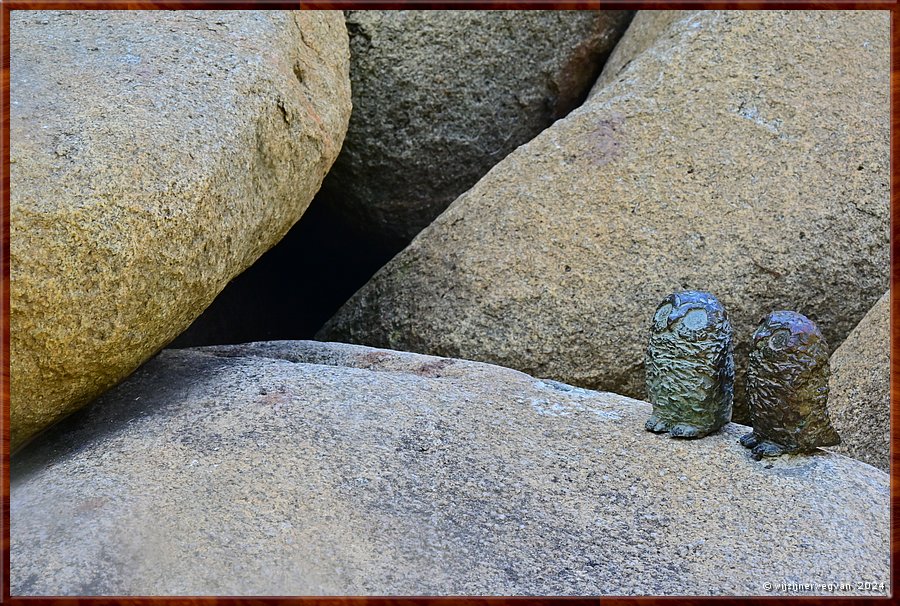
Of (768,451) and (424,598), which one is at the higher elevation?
(768,451)

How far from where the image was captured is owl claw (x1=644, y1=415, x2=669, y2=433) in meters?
2.32

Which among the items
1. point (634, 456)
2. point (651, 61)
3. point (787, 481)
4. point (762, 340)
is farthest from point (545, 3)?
point (651, 61)

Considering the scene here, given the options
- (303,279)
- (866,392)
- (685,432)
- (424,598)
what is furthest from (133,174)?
(303,279)

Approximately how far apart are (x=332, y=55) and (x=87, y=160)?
1.14 meters

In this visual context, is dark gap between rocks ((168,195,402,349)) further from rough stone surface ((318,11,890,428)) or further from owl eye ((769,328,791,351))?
owl eye ((769,328,791,351))

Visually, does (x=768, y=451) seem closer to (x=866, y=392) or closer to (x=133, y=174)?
(x=866, y=392)

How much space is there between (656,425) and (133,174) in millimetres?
1351

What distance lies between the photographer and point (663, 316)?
92.6 inches

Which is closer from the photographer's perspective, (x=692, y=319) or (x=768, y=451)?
(x=768, y=451)

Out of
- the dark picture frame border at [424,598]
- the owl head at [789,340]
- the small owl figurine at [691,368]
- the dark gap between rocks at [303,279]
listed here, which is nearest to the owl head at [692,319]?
the small owl figurine at [691,368]

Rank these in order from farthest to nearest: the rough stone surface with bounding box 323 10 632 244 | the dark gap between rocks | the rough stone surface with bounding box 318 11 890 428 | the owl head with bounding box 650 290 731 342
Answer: the dark gap between rocks → the rough stone surface with bounding box 323 10 632 244 → the rough stone surface with bounding box 318 11 890 428 → the owl head with bounding box 650 290 731 342

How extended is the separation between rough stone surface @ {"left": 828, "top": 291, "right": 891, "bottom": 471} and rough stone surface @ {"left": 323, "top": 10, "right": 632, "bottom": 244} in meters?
→ 1.70

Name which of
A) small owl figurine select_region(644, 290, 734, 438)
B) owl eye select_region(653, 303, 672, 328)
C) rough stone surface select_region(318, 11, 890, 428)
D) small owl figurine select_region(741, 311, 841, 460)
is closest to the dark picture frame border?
small owl figurine select_region(741, 311, 841, 460)

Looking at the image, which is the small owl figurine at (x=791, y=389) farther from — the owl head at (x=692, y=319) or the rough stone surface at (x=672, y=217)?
the rough stone surface at (x=672, y=217)
